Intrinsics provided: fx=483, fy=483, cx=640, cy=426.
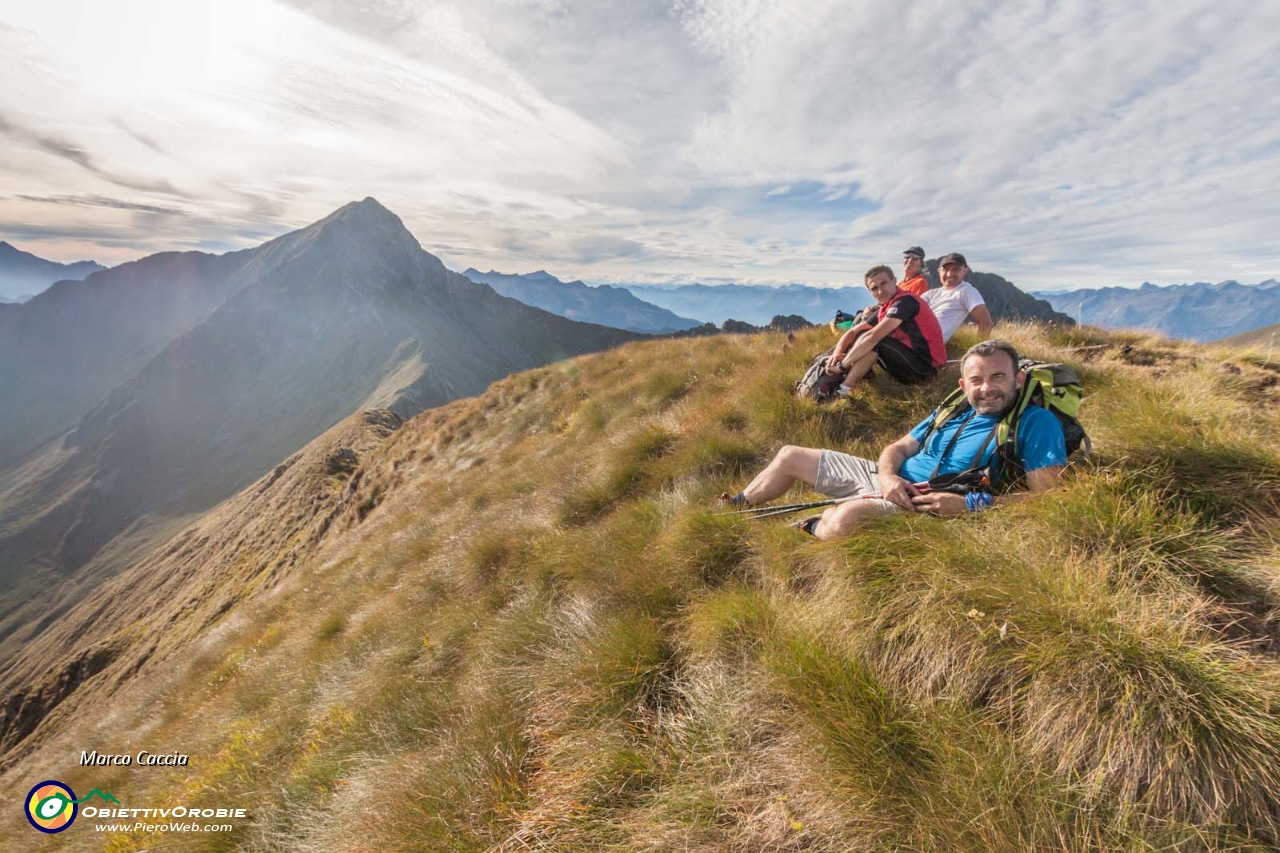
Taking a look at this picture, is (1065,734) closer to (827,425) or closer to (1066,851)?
(1066,851)

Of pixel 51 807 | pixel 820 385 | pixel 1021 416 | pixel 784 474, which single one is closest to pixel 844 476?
pixel 784 474

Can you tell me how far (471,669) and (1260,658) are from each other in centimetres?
526

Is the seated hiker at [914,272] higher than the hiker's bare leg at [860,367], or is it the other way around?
the seated hiker at [914,272]

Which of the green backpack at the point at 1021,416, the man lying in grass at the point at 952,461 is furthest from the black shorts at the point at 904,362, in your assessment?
the green backpack at the point at 1021,416

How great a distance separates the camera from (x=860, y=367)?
691 cm

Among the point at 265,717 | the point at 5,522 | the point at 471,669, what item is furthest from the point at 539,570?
the point at 5,522

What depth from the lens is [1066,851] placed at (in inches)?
78.2

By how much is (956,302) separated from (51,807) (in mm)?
15822

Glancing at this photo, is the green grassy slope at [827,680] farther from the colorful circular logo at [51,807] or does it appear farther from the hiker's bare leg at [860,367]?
the colorful circular logo at [51,807]

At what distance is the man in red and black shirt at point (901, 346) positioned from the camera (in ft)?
22.0

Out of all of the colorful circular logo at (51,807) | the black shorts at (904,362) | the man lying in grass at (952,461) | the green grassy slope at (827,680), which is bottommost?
the colorful circular logo at (51,807)

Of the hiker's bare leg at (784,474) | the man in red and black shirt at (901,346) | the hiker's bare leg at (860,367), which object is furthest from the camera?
the hiker's bare leg at (860,367)

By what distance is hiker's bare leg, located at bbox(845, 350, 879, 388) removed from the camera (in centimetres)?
688

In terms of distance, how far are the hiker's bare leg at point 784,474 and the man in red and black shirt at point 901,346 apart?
86.2 inches
